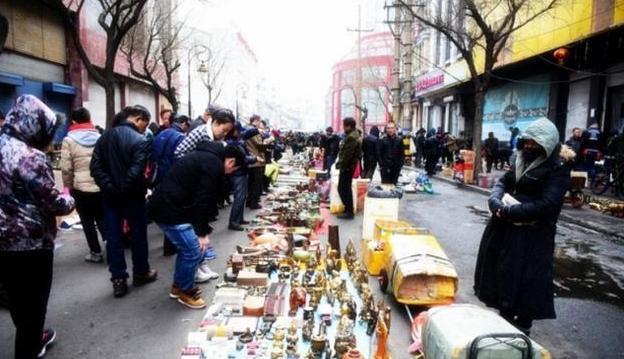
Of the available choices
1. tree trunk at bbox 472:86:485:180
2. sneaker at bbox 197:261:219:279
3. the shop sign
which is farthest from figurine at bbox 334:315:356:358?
the shop sign

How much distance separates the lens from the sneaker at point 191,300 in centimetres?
460

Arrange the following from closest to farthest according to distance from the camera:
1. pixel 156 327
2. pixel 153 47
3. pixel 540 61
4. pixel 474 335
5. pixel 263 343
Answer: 1. pixel 474 335
2. pixel 263 343
3. pixel 156 327
4. pixel 540 61
5. pixel 153 47

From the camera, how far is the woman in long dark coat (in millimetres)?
3344

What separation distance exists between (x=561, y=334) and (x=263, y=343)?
273cm

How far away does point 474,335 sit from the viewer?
2641 millimetres

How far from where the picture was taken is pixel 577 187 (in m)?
11.1

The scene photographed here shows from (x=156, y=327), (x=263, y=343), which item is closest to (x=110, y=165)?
(x=156, y=327)

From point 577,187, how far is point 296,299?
9.41 m

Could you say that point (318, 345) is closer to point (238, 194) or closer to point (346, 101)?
point (238, 194)

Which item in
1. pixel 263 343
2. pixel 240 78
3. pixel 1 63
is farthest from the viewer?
pixel 240 78

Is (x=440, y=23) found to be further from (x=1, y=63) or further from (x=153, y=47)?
(x=153, y=47)

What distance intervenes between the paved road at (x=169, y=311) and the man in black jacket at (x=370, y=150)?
565cm

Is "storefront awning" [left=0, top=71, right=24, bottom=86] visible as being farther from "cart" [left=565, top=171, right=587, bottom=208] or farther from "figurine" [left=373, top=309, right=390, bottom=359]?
"cart" [left=565, top=171, right=587, bottom=208]

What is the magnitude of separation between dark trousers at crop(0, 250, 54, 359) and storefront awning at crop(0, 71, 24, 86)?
492 inches
